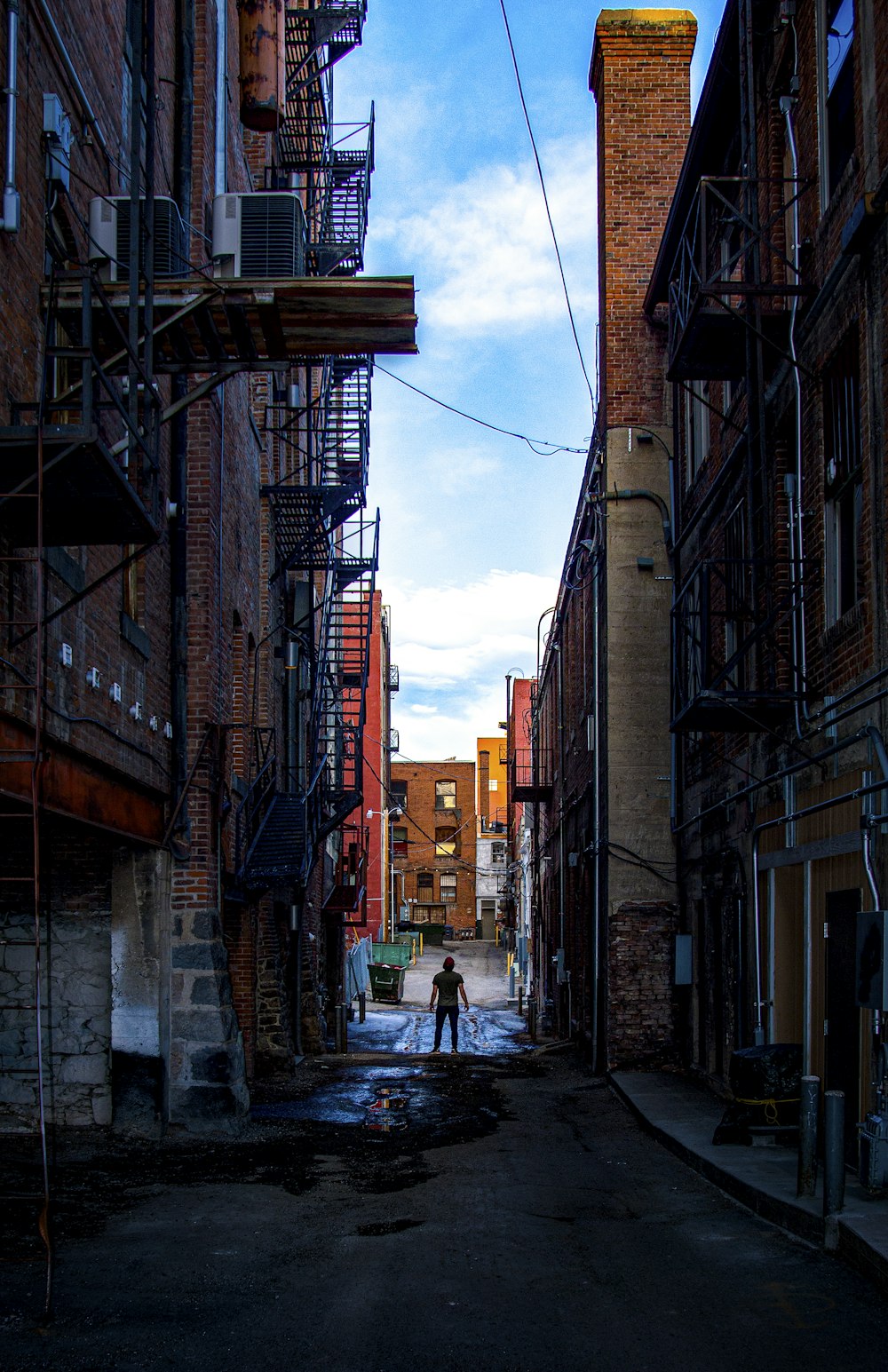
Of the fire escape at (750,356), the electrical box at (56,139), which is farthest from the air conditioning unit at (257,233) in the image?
the fire escape at (750,356)

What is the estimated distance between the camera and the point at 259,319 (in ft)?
30.0

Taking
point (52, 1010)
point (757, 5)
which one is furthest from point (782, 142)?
point (52, 1010)

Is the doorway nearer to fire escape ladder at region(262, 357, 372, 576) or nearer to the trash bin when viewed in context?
the trash bin

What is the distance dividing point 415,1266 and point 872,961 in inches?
131

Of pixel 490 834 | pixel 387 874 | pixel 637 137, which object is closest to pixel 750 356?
pixel 637 137

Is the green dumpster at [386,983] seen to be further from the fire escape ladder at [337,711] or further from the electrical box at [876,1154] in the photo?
the electrical box at [876,1154]

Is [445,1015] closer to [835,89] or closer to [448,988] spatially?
[448,988]

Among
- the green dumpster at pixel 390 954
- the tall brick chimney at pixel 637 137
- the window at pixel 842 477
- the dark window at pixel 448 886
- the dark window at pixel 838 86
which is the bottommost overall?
the dark window at pixel 448 886

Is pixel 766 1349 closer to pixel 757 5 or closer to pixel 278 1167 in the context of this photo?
pixel 278 1167

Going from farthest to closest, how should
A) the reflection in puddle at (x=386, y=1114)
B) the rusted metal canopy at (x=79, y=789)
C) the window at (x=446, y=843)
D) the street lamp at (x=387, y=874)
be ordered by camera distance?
1. the window at (x=446, y=843)
2. the street lamp at (x=387, y=874)
3. the reflection in puddle at (x=386, y=1114)
4. the rusted metal canopy at (x=79, y=789)

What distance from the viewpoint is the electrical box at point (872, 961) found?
326 inches

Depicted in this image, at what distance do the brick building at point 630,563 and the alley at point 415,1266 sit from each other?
6.18 m

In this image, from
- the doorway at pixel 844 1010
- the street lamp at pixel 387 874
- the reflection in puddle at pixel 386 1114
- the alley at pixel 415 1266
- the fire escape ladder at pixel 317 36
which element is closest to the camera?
the alley at pixel 415 1266

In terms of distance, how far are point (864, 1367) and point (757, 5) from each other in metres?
11.8
